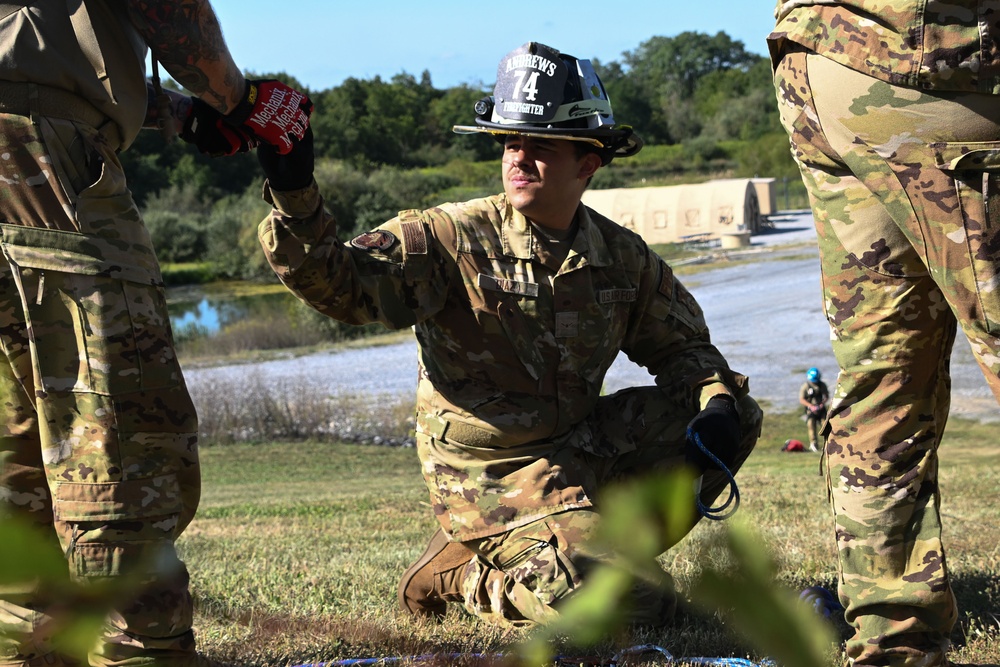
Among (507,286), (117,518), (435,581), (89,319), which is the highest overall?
(89,319)

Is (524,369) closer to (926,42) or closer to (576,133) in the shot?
(576,133)

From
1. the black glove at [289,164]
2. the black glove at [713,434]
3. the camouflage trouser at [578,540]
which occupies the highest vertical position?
the black glove at [289,164]

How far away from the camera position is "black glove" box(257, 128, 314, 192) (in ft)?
8.63

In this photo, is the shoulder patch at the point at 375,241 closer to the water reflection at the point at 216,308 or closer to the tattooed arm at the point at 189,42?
the tattooed arm at the point at 189,42

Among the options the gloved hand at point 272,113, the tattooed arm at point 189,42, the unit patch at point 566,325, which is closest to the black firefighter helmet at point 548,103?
the unit patch at point 566,325

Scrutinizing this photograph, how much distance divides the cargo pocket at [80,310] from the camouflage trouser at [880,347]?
153cm

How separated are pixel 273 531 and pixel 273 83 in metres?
4.42

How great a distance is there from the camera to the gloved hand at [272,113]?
2475mm

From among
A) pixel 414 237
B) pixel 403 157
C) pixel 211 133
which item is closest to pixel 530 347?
pixel 414 237

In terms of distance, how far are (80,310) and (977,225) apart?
1.83 metres

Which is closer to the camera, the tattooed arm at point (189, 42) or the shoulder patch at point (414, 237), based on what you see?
the tattooed arm at point (189, 42)

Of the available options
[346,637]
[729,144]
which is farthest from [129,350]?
[729,144]

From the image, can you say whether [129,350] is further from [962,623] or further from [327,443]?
[327,443]

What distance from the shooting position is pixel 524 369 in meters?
3.47
